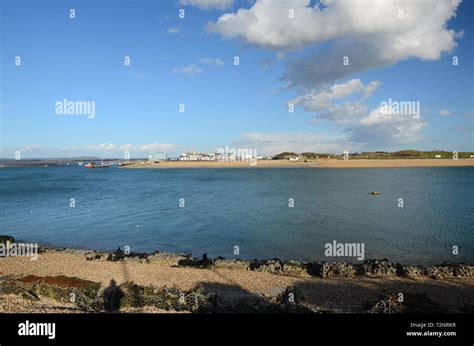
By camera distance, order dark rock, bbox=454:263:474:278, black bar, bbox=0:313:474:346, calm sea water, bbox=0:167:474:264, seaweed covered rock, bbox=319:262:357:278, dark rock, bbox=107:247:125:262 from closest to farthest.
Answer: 1. black bar, bbox=0:313:474:346
2. dark rock, bbox=454:263:474:278
3. seaweed covered rock, bbox=319:262:357:278
4. dark rock, bbox=107:247:125:262
5. calm sea water, bbox=0:167:474:264

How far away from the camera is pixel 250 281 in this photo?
18.2m

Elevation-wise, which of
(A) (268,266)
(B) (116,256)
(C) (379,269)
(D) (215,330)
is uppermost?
(D) (215,330)

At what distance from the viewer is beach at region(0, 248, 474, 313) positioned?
1345 cm

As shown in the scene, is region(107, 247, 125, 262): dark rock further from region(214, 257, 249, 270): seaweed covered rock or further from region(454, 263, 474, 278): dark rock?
region(454, 263, 474, 278): dark rock

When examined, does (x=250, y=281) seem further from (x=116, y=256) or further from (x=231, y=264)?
(x=116, y=256)

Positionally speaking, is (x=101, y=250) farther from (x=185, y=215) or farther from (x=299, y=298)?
(x=299, y=298)

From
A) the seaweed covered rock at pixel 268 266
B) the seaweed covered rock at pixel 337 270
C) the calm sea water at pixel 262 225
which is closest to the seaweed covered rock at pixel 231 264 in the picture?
the seaweed covered rock at pixel 268 266

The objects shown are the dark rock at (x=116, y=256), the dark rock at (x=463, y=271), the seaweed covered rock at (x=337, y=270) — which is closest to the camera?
the dark rock at (x=463, y=271)

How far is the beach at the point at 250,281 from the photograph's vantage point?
1345 centimetres

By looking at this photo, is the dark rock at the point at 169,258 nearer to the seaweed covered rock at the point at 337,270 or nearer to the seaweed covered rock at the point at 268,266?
the seaweed covered rock at the point at 268,266

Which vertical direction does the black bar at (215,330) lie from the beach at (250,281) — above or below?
above

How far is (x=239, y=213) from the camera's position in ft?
137

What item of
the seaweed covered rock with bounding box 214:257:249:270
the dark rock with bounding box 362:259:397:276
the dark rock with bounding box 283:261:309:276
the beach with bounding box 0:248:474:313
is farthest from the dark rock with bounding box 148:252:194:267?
the dark rock with bounding box 362:259:397:276

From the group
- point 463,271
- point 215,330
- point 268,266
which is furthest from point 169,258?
point 215,330
